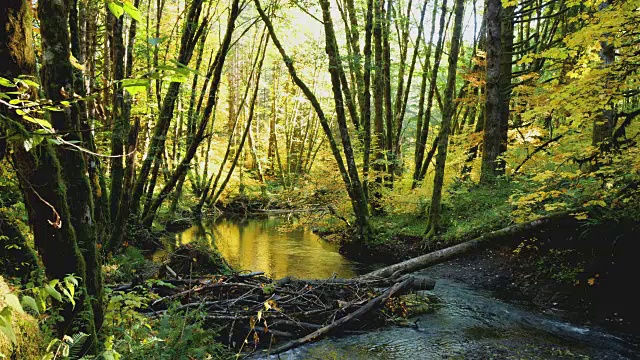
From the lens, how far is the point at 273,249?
13844 mm

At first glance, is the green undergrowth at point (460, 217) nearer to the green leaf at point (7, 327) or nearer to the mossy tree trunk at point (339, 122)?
the mossy tree trunk at point (339, 122)

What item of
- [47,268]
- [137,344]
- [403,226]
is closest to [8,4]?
[47,268]

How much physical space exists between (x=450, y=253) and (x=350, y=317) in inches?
129

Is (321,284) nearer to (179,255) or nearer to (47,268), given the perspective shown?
(179,255)

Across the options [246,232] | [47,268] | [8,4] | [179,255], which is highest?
[8,4]

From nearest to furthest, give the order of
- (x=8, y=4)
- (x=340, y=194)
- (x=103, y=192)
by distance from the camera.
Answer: (x=8, y=4)
(x=103, y=192)
(x=340, y=194)

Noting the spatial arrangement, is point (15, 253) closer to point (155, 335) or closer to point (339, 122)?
point (155, 335)

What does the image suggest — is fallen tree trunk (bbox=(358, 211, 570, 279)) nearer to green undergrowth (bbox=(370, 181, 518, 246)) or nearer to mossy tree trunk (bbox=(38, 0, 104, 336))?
green undergrowth (bbox=(370, 181, 518, 246))

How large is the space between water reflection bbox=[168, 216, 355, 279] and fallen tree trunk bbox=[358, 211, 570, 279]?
2.33 metres

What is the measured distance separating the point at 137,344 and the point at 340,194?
10994 millimetres

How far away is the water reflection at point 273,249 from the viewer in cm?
1083

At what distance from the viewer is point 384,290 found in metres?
7.25

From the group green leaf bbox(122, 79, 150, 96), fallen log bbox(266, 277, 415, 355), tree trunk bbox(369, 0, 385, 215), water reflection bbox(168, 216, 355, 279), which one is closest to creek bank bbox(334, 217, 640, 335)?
fallen log bbox(266, 277, 415, 355)

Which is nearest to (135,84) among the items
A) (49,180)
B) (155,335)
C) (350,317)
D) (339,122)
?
(49,180)
